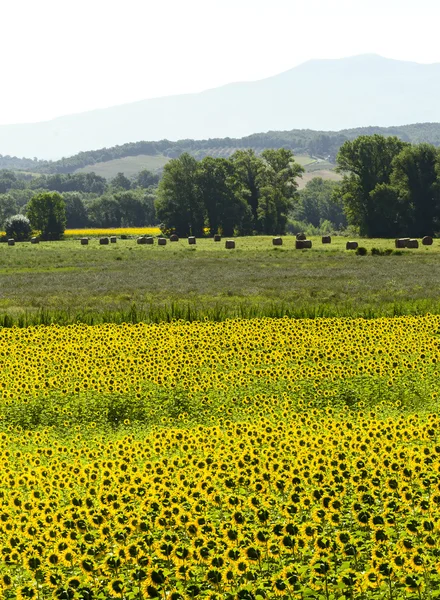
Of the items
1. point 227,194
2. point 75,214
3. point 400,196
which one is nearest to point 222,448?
point 400,196

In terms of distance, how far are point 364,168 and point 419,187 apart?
10.5 meters

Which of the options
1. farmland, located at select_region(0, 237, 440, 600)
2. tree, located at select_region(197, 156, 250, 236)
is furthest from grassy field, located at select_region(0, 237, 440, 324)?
tree, located at select_region(197, 156, 250, 236)

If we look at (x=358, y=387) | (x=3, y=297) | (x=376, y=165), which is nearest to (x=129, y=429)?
(x=358, y=387)

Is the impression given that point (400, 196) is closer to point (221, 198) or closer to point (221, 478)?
point (221, 198)

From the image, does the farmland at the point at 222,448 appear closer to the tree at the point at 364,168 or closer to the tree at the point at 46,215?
the tree at the point at 364,168

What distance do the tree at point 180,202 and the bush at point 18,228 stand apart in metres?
22.7

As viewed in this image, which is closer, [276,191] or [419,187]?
[419,187]

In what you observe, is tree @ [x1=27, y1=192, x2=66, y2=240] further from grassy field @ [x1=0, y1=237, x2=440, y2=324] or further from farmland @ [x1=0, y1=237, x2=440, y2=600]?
farmland @ [x1=0, y1=237, x2=440, y2=600]

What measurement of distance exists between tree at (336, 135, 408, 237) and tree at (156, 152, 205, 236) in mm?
25073

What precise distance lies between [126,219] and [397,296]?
531 feet

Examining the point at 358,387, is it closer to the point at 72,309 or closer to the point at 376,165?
the point at 72,309

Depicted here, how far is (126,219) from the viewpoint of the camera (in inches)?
7717

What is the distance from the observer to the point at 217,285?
47.3 meters

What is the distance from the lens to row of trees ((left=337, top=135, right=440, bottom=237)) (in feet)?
361
